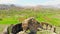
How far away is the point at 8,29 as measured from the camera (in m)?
1.80

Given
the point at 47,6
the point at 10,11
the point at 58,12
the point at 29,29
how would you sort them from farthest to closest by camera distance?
the point at 58,12
the point at 47,6
the point at 10,11
the point at 29,29

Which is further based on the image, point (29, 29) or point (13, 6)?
point (13, 6)

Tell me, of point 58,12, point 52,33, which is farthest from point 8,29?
point 58,12

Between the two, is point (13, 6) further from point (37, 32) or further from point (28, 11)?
point (37, 32)

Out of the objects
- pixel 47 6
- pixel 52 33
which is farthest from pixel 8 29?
pixel 47 6

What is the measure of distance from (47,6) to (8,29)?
2.58m

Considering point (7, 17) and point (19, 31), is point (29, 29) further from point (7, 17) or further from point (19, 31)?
point (7, 17)

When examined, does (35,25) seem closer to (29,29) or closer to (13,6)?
(29,29)

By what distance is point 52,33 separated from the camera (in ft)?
5.99

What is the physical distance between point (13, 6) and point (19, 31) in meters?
2.34

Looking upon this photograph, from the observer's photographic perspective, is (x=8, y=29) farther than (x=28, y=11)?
No

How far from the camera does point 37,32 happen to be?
1.80m

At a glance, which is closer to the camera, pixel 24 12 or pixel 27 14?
pixel 27 14

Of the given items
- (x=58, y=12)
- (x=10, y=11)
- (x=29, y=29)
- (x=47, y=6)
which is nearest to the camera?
(x=29, y=29)
